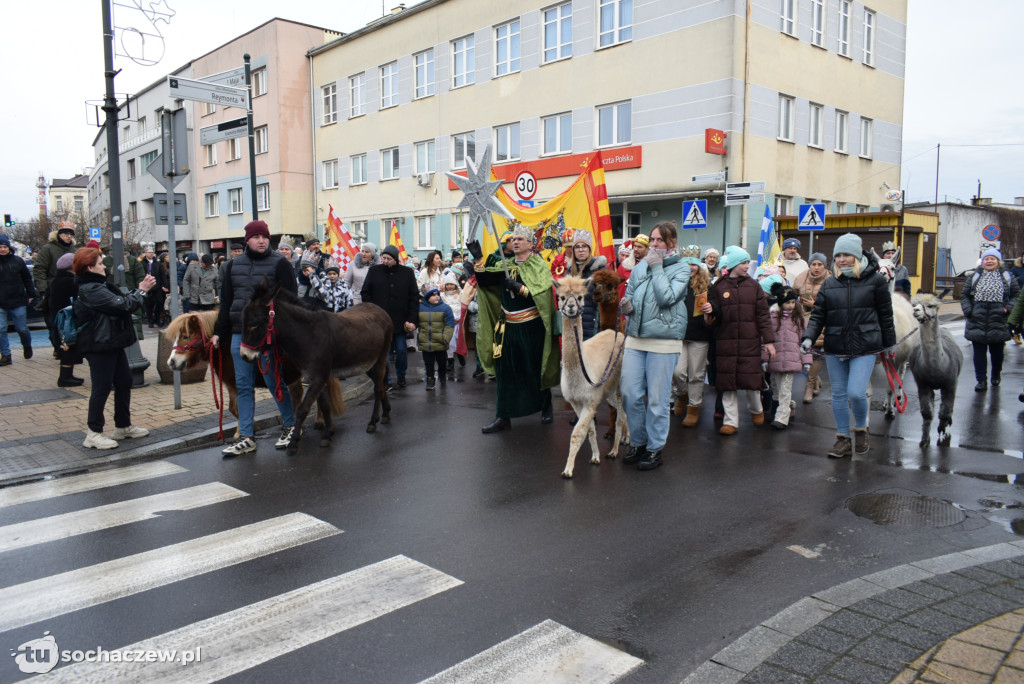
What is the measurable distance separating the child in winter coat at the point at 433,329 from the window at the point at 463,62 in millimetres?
21506

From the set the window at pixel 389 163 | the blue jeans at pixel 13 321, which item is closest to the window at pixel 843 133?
the window at pixel 389 163

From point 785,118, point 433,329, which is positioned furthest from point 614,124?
point 433,329

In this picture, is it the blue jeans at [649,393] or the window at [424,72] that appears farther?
the window at [424,72]

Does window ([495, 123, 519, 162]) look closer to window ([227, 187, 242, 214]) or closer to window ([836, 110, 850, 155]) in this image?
window ([836, 110, 850, 155])

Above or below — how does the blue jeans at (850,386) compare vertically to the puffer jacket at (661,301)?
below

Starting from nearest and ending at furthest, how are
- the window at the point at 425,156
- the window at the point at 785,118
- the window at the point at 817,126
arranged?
the window at the point at 785,118 < the window at the point at 817,126 < the window at the point at 425,156

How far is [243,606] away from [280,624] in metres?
0.37

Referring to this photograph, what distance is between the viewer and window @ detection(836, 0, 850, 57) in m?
26.5

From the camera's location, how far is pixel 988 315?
10.5 m

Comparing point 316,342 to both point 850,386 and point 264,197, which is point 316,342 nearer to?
point 850,386

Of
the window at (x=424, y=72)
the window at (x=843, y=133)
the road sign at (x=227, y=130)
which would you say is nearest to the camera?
the road sign at (x=227, y=130)

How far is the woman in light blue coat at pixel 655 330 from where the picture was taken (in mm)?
6656

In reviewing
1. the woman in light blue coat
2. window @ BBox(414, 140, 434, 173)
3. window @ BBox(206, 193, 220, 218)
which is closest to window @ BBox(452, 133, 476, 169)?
window @ BBox(414, 140, 434, 173)

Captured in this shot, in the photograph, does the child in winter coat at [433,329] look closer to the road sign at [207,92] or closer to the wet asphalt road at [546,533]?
the wet asphalt road at [546,533]
